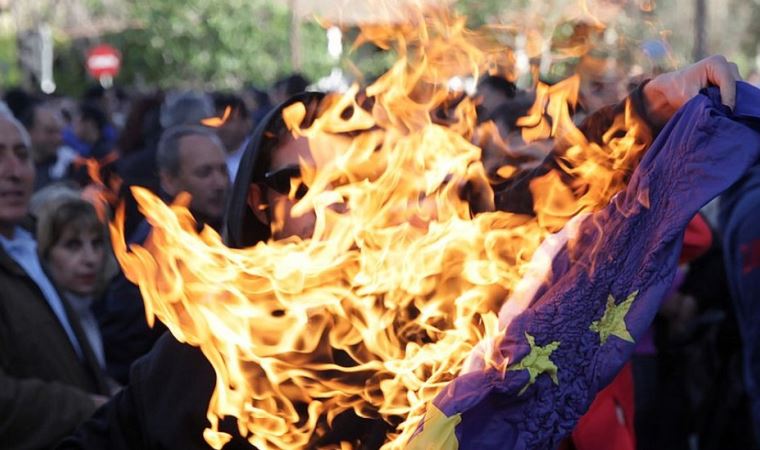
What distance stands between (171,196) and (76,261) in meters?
0.55

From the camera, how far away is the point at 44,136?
30.7ft

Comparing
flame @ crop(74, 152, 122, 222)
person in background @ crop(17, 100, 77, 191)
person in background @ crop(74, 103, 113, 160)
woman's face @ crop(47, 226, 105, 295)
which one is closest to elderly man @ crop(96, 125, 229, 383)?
woman's face @ crop(47, 226, 105, 295)

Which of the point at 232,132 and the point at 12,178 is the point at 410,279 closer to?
the point at 12,178

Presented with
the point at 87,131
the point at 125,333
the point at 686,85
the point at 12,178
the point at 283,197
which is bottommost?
the point at 87,131

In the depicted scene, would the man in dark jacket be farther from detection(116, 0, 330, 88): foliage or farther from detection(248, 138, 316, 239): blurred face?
detection(116, 0, 330, 88): foliage

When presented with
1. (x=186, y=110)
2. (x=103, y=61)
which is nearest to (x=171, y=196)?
(x=186, y=110)

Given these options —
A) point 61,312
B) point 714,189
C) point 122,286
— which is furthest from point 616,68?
point 714,189

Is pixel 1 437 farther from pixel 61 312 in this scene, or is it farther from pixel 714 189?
pixel 714 189

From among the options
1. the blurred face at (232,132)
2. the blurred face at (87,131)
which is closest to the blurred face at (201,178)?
the blurred face at (232,132)

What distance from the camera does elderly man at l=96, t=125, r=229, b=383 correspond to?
4.93 metres

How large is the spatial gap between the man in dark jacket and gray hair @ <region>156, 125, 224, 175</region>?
252 centimetres

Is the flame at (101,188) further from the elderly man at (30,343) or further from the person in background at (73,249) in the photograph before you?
the elderly man at (30,343)

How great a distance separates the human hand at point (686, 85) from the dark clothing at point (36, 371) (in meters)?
2.19

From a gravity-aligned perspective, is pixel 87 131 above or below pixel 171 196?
below
